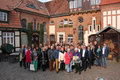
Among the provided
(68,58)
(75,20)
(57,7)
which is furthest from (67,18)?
(68,58)

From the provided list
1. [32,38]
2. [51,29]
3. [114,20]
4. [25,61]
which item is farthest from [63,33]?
[25,61]

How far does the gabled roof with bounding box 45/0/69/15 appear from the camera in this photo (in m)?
19.2

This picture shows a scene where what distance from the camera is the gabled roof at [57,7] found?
63.0 feet

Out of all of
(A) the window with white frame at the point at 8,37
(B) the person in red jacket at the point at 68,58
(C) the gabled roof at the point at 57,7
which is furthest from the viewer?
(C) the gabled roof at the point at 57,7

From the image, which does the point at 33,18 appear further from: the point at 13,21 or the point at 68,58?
the point at 68,58

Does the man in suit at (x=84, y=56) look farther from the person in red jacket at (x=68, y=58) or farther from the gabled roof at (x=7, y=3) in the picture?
the gabled roof at (x=7, y=3)

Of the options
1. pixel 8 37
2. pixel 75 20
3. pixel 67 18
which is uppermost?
pixel 67 18

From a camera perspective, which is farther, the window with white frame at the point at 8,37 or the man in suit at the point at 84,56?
the window with white frame at the point at 8,37

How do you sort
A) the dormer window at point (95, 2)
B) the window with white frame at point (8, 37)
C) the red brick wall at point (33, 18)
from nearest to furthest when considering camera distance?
the window with white frame at point (8, 37), the dormer window at point (95, 2), the red brick wall at point (33, 18)

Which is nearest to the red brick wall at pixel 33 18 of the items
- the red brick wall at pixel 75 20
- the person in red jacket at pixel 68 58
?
the red brick wall at pixel 75 20

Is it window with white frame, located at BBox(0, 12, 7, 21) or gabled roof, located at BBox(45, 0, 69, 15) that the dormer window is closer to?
gabled roof, located at BBox(45, 0, 69, 15)

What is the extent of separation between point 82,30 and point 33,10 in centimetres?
929

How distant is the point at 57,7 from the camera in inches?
830

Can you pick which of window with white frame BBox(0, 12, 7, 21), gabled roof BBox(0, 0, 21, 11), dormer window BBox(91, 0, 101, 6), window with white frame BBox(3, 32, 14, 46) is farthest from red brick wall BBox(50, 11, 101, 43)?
window with white frame BBox(0, 12, 7, 21)
